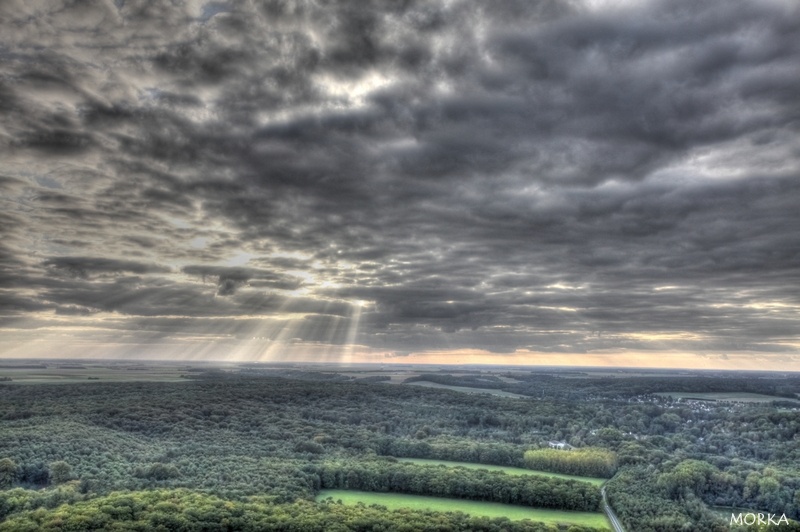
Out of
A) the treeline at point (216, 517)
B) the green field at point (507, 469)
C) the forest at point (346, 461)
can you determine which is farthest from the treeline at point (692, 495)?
the treeline at point (216, 517)

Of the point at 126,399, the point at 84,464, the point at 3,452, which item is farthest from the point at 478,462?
the point at 126,399

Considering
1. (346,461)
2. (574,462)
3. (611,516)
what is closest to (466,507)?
(611,516)

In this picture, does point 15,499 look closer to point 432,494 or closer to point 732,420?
point 432,494

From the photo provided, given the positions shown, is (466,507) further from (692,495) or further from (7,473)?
(7,473)

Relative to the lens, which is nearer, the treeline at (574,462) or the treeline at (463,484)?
the treeline at (463,484)

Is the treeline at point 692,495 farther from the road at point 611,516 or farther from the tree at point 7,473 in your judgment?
the tree at point 7,473

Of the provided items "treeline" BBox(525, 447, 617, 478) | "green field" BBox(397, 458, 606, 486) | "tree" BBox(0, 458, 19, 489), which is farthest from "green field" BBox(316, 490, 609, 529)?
"tree" BBox(0, 458, 19, 489)
